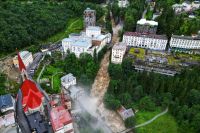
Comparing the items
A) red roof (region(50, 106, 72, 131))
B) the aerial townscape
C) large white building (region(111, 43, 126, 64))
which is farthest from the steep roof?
large white building (region(111, 43, 126, 64))

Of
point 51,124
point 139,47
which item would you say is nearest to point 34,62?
point 51,124

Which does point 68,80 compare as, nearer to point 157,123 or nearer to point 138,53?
point 157,123

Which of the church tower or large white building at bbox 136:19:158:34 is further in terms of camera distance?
the church tower

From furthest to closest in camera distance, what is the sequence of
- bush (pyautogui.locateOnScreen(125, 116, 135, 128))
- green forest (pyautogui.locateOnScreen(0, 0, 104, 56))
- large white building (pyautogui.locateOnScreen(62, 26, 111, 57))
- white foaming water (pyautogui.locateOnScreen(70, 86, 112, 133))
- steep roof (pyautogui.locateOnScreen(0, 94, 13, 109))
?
green forest (pyautogui.locateOnScreen(0, 0, 104, 56)) < large white building (pyautogui.locateOnScreen(62, 26, 111, 57)) < white foaming water (pyautogui.locateOnScreen(70, 86, 112, 133)) < steep roof (pyautogui.locateOnScreen(0, 94, 13, 109)) < bush (pyautogui.locateOnScreen(125, 116, 135, 128))

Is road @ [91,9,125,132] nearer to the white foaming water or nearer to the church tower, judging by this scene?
the white foaming water

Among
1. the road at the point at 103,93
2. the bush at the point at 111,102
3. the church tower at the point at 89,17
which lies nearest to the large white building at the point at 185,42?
the road at the point at 103,93

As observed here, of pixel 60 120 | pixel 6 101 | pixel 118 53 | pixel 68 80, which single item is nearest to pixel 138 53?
pixel 118 53
